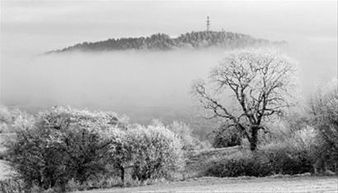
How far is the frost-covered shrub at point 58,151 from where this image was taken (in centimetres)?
4950

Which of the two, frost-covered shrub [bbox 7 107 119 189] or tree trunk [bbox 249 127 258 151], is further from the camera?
tree trunk [bbox 249 127 258 151]

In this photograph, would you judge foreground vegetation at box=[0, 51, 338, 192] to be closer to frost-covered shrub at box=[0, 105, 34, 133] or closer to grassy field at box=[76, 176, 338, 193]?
frost-covered shrub at box=[0, 105, 34, 133]

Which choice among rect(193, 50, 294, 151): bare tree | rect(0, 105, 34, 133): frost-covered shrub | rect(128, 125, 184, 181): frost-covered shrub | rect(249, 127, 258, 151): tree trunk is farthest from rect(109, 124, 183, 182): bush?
rect(249, 127, 258, 151): tree trunk

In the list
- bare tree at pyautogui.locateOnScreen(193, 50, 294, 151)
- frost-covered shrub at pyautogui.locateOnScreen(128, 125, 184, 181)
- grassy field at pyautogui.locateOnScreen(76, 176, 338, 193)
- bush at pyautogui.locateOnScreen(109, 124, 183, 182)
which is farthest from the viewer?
bare tree at pyautogui.locateOnScreen(193, 50, 294, 151)

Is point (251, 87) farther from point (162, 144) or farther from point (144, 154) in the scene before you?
point (144, 154)

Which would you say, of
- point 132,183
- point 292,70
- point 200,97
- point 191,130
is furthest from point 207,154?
point 191,130

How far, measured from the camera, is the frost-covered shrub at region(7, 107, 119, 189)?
49500mm

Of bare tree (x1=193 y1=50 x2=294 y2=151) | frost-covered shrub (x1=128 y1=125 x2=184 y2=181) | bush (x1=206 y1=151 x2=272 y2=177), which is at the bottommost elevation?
bush (x1=206 y1=151 x2=272 y2=177)

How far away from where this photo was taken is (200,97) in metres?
58.6

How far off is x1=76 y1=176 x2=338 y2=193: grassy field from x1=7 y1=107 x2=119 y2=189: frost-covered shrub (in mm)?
6382

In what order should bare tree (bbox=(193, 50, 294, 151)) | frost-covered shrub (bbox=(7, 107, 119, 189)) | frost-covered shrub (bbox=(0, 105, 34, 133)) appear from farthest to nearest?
bare tree (bbox=(193, 50, 294, 151))
frost-covered shrub (bbox=(0, 105, 34, 133))
frost-covered shrub (bbox=(7, 107, 119, 189))

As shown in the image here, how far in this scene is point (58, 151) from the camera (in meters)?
50.4

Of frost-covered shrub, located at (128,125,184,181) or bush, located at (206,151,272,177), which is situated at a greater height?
frost-covered shrub, located at (128,125,184,181)

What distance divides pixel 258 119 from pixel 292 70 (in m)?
6.07
